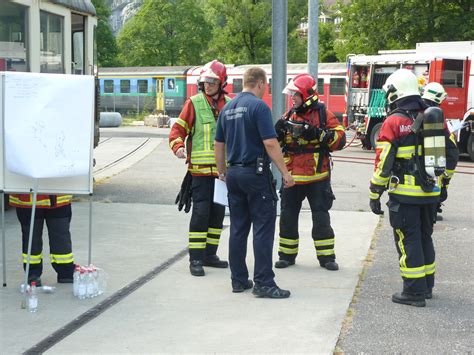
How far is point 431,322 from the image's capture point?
5.31 meters

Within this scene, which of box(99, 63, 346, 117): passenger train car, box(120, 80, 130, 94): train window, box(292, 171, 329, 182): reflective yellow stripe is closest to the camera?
box(292, 171, 329, 182): reflective yellow stripe

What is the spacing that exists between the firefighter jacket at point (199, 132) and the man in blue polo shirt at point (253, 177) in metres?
0.65

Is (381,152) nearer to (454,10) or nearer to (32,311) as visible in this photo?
(32,311)

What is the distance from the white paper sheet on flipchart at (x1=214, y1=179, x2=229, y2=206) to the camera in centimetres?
644

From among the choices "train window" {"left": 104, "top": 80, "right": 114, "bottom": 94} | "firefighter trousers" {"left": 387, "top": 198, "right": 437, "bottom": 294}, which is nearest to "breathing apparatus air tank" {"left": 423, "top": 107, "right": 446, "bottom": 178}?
"firefighter trousers" {"left": 387, "top": 198, "right": 437, "bottom": 294}

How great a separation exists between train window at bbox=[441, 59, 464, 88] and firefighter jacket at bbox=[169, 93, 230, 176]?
1462cm

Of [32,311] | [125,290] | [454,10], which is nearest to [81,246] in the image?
[125,290]

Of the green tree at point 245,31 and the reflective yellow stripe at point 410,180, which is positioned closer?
the reflective yellow stripe at point 410,180

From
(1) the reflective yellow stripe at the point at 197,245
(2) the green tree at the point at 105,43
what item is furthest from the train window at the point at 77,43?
(2) the green tree at the point at 105,43

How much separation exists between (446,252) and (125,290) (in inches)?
143

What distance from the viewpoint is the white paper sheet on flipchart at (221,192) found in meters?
6.44

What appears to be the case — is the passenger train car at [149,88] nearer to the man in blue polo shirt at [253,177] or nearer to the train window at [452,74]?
the train window at [452,74]

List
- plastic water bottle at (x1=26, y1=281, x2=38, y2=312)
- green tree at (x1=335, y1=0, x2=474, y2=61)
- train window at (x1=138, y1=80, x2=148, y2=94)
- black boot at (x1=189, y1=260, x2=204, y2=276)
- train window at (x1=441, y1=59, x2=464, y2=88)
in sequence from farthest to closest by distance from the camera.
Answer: train window at (x1=138, y1=80, x2=148, y2=94)
green tree at (x1=335, y1=0, x2=474, y2=61)
train window at (x1=441, y1=59, x2=464, y2=88)
black boot at (x1=189, y1=260, x2=204, y2=276)
plastic water bottle at (x1=26, y1=281, x2=38, y2=312)

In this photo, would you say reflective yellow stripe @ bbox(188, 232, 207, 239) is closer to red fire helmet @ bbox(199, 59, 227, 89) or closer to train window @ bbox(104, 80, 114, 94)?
red fire helmet @ bbox(199, 59, 227, 89)
